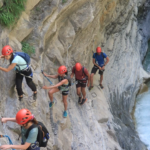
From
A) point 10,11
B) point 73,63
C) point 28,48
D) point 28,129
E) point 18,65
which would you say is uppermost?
point 10,11

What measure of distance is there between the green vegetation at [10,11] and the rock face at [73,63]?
0.26 meters

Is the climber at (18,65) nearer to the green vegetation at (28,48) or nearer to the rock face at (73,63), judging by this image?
the rock face at (73,63)

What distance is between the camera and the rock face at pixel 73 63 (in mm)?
5652

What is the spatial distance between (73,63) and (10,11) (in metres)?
4.66

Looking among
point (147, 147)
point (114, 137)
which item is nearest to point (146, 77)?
point (147, 147)

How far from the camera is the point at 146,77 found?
16312mm

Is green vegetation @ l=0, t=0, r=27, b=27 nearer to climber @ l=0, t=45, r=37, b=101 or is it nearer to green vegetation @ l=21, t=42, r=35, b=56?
green vegetation @ l=21, t=42, r=35, b=56

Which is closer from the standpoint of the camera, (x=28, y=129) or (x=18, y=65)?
(x=28, y=129)

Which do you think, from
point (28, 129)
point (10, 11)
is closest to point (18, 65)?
point (28, 129)

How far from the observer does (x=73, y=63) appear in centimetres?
955

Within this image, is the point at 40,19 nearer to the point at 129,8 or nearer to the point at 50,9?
the point at 50,9

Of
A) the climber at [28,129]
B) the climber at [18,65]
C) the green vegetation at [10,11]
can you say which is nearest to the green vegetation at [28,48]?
the green vegetation at [10,11]

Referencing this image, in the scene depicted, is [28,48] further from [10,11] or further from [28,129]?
[28,129]

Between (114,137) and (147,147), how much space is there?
313 cm
